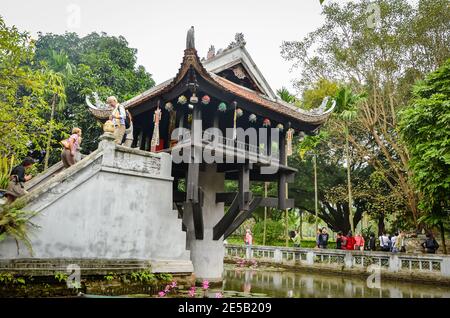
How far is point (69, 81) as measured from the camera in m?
21.9

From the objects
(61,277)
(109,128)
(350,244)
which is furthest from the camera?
(350,244)

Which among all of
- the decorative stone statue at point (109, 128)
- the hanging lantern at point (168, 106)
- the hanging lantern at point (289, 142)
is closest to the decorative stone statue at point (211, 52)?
the hanging lantern at point (168, 106)

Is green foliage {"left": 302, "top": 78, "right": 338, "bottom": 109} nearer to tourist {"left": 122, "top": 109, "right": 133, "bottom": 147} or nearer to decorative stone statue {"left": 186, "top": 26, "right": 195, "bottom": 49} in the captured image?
decorative stone statue {"left": 186, "top": 26, "right": 195, "bottom": 49}

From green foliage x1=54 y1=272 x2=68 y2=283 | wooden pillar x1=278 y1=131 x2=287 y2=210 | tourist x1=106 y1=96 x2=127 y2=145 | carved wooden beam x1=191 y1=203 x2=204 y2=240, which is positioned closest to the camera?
green foliage x1=54 y1=272 x2=68 y2=283

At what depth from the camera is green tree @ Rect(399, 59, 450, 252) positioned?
13.2 m

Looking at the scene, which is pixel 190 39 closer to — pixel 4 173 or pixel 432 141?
pixel 4 173

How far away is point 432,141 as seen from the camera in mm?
13922

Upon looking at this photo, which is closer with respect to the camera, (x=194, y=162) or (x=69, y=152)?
(x=69, y=152)

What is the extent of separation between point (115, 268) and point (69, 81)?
55.8ft

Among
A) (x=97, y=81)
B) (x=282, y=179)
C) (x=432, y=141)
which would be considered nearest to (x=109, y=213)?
(x=282, y=179)

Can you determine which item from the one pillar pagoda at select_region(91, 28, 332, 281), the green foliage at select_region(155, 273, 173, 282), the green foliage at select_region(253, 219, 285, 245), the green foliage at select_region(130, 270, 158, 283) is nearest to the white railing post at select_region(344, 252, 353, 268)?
the one pillar pagoda at select_region(91, 28, 332, 281)

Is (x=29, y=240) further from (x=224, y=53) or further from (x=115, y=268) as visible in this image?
(x=224, y=53)

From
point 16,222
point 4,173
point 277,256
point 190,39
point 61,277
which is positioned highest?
point 190,39
